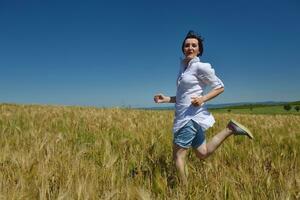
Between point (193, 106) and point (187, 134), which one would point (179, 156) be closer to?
point (187, 134)

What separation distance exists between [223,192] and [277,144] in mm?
2742

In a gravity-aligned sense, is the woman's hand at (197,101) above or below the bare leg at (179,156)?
above

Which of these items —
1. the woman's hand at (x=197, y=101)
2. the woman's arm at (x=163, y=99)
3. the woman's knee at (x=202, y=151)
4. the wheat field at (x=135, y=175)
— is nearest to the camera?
the wheat field at (x=135, y=175)

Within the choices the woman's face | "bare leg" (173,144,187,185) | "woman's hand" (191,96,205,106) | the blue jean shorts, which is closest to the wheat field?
"bare leg" (173,144,187,185)

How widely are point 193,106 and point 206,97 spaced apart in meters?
0.13

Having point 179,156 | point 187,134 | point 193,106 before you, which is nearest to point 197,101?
point 193,106

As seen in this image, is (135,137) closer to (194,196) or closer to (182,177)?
(182,177)

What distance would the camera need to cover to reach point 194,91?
127 inches

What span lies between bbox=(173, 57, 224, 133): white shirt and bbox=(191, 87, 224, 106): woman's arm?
0.04m

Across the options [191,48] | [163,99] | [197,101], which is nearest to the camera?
[197,101]

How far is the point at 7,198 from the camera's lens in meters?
1.81

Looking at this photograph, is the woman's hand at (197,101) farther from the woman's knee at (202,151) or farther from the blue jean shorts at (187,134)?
the woman's knee at (202,151)

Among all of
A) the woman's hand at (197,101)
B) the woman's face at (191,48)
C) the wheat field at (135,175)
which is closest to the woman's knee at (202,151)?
the wheat field at (135,175)

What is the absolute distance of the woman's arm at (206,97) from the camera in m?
3.06
